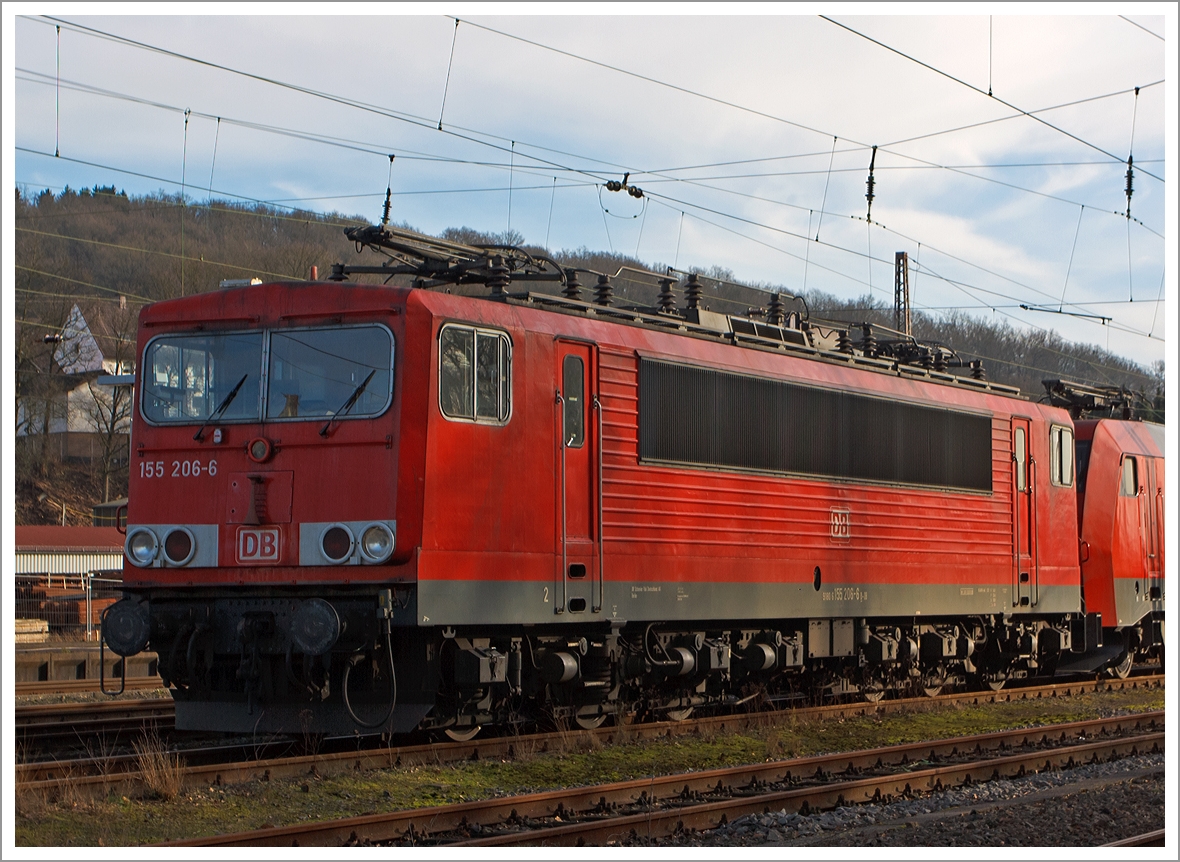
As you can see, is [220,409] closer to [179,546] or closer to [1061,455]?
[179,546]

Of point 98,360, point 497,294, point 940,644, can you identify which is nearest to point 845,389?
point 940,644

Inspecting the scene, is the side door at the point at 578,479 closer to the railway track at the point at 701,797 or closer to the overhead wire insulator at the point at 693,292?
the railway track at the point at 701,797

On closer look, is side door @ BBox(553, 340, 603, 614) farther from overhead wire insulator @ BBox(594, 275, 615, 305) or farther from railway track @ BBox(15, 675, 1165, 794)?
overhead wire insulator @ BBox(594, 275, 615, 305)

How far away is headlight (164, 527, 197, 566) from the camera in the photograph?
11.2 meters

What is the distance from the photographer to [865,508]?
51.2 feet

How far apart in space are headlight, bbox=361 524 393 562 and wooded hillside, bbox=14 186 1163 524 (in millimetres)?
29566

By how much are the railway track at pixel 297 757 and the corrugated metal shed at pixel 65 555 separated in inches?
928

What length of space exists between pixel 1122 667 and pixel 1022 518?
475 cm

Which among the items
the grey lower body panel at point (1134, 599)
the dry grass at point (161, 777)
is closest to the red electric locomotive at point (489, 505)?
the dry grass at point (161, 777)

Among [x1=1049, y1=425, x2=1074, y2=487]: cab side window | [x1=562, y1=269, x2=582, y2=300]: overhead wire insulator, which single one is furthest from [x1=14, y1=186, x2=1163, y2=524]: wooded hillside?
[x1=562, y1=269, x2=582, y2=300]: overhead wire insulator

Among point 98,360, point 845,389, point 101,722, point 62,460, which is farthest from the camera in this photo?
point 62,460

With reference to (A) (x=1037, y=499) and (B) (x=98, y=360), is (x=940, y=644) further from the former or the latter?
(B) (x=98, y=360)

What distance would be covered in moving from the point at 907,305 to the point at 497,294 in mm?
26074

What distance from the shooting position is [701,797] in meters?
10.1
